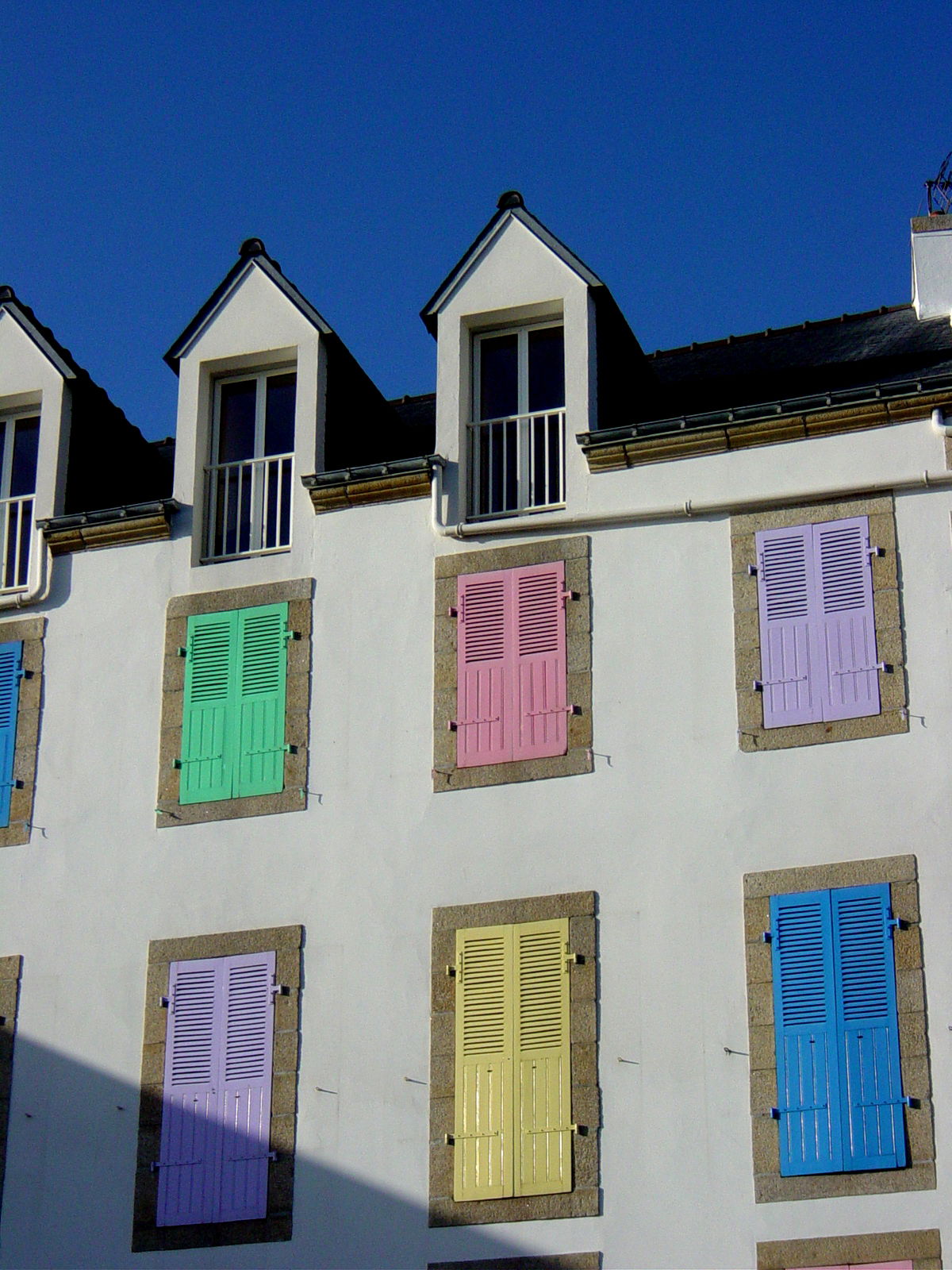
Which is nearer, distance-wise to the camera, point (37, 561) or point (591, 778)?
point (591, 778)

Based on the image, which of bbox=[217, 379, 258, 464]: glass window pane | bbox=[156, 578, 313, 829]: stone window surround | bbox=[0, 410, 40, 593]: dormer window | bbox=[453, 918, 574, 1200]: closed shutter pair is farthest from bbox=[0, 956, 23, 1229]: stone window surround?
bbox=[217, 379, 258, 464]: glass window pane

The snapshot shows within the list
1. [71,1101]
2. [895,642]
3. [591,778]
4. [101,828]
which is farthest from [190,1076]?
[895,642]

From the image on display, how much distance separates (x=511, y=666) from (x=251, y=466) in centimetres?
363

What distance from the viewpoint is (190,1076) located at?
19.4m

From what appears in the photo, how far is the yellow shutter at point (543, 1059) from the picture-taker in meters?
18.1

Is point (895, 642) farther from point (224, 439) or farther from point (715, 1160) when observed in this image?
point (224, 439)

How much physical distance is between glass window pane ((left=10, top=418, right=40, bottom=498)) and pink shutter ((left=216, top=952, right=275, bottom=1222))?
5.63m

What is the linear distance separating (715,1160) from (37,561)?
28.6 ft

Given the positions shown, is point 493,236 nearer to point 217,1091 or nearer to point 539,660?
point 539,660

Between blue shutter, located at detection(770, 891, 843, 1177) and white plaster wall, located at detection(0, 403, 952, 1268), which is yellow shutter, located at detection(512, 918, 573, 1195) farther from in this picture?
blue shutter, located at detection(770, 891, 843, 1177)

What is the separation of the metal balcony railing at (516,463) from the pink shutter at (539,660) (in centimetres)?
84

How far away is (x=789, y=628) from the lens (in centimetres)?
1923

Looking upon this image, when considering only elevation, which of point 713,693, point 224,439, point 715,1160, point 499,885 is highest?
point 224,439

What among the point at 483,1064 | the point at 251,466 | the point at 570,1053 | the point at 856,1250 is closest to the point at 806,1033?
the point at 856,1250
